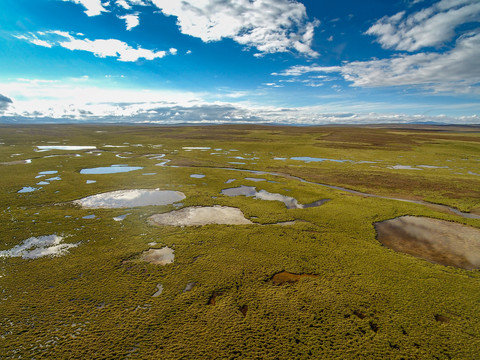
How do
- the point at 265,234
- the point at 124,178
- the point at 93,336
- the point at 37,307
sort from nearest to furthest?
the point at 93,336
the point at 37,307
the point at 265,234
the point at 124,178

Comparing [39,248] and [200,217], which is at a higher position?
[200,217]

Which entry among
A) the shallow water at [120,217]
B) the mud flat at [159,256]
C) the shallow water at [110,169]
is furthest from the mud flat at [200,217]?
the shallow water at [110,169]

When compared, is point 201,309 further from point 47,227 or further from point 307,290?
point 47,227

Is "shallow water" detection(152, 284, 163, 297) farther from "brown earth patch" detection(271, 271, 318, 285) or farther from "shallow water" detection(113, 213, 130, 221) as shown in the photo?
"shallow water" detection(113, 213, 130, 221)

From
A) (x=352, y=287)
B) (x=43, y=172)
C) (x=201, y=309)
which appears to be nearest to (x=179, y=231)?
(x=201, y=309)

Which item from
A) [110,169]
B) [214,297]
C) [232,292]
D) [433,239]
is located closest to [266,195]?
[433,239]

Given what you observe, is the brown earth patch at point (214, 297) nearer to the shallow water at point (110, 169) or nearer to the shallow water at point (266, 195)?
the shallow water at point (266, 195)

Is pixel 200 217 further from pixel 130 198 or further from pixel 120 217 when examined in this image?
pixel 130 198
